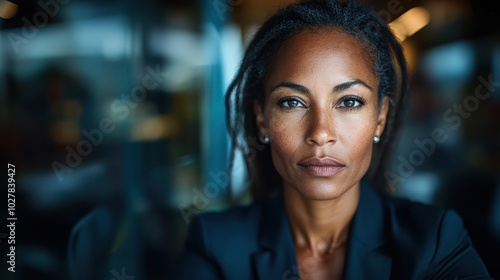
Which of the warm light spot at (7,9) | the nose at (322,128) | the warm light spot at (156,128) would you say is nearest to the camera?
the nose at (322,128)

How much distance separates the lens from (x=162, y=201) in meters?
1.24

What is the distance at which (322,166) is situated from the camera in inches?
35.2

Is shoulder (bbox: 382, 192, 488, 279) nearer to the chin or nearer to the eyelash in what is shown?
the chin

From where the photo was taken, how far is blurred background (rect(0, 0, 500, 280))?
113 cm

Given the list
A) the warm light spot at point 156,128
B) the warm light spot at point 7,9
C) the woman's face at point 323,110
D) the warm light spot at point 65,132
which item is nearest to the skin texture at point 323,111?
the woman's face at point 323,110

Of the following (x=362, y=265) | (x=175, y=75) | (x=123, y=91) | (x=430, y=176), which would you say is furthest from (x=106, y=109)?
(x=430, y=176)

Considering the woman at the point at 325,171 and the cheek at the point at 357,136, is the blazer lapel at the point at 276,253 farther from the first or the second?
the cheek at the point at 357,136

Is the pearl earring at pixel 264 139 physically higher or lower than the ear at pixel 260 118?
lower

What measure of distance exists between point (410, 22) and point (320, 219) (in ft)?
1.55

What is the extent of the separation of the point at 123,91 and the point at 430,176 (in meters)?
0.74

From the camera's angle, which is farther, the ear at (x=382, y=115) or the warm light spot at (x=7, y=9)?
the warm light spot at (x=7, y=9)

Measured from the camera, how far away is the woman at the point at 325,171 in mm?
893

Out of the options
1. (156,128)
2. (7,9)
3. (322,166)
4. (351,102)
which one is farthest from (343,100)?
(7,9)

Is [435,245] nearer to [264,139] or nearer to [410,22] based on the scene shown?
[264,139]
